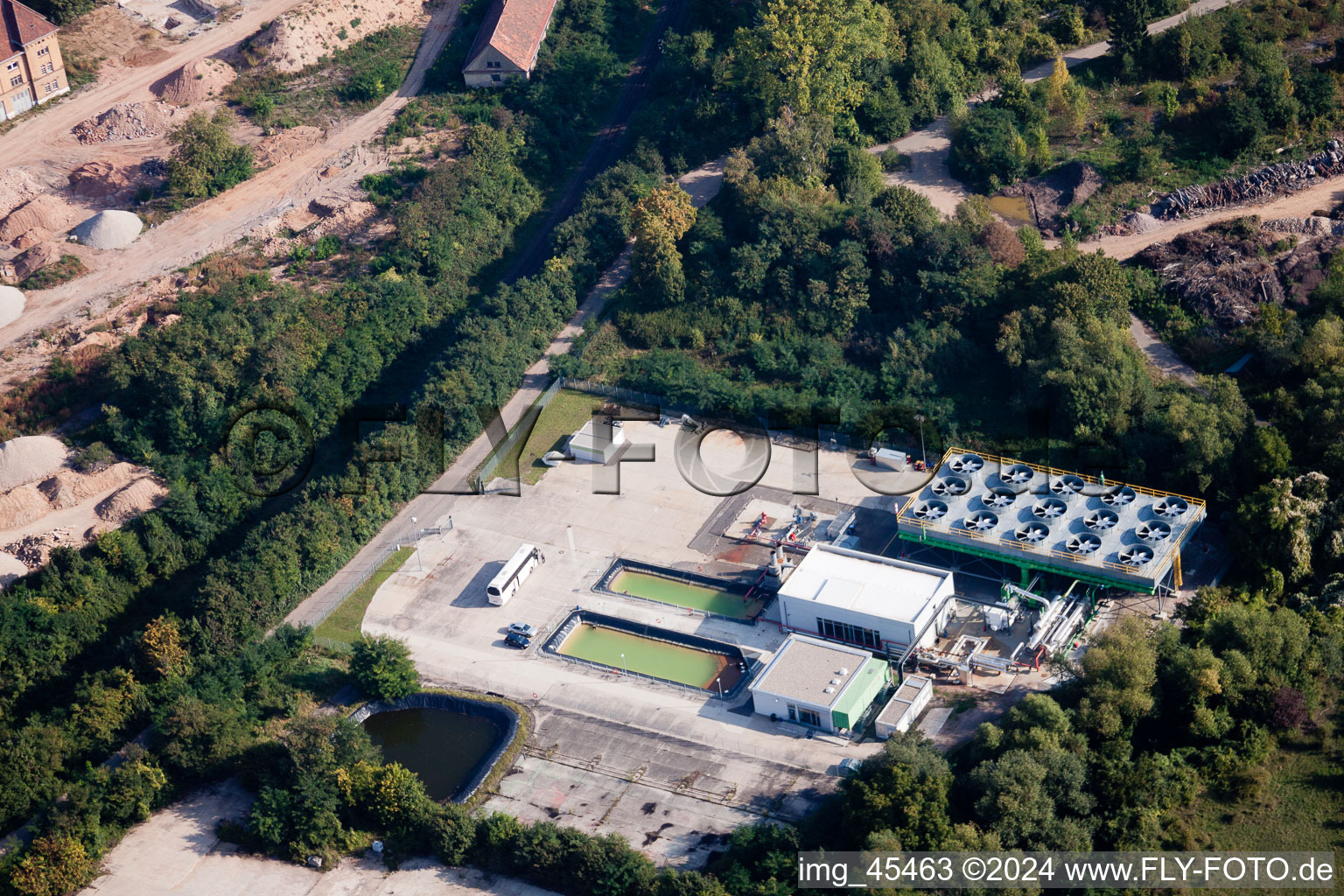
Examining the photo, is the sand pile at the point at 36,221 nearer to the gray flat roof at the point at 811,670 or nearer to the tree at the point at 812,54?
the tree at the point at 812,54

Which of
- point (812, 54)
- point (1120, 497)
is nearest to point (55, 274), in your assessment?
point (812, 54)

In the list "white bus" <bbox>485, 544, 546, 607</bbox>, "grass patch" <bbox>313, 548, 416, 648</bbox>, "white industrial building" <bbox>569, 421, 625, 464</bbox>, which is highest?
"white industrial building" <bbox>569, 421, 625, 464</bbox>

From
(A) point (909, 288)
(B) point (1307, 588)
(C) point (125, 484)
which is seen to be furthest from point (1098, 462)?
(C) point (125, 484)

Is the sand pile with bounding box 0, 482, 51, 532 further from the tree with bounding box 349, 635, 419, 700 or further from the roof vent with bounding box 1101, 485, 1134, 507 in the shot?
the roof vent with bounding box 1101, 485, 1134, 507

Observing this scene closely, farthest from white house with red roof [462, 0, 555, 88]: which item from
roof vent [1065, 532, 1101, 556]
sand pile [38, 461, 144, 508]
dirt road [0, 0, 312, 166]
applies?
roof vent [1065, 532, 1101, 556]

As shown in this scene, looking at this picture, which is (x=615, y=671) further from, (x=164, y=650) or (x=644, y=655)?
(x=164, y=650)
